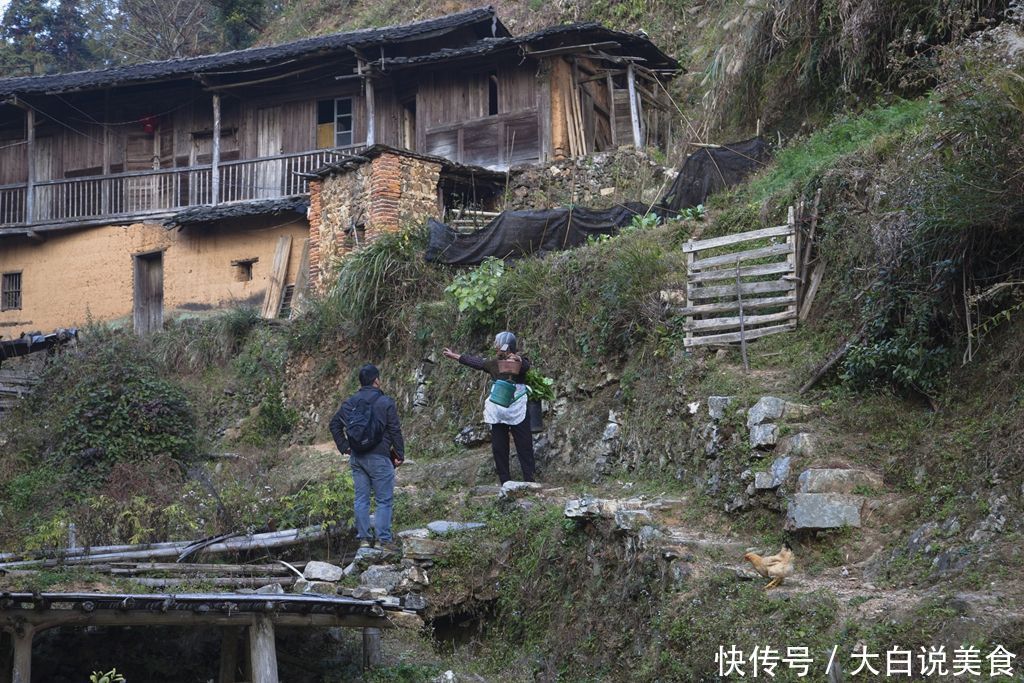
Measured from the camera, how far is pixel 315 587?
10875 millimetres

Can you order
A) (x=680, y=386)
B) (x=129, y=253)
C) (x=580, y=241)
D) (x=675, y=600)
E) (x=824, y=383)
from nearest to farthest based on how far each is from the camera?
(x=675, y=600) < (x=824, y=383) < (x=680, y=386) < (x=580, y=241) < (x=129, y=253)

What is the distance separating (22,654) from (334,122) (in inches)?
701

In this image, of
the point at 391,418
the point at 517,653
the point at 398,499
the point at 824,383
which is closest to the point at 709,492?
the point at 824,383

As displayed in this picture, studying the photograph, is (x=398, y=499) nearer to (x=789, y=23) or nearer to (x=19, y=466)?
(x=19, y=466)

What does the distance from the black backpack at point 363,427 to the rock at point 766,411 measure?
3.39m

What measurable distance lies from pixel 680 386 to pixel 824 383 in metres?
1.78

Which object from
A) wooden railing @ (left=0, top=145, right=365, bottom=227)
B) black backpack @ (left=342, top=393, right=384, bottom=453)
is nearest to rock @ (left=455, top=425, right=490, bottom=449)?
black backpack @ (left=342, top=393, right=384, bottom=453)

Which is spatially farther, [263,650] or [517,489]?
[517,489]

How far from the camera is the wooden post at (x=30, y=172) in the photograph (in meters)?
26.2

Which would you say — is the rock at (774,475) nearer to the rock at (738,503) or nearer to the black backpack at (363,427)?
the rock at (738,503)

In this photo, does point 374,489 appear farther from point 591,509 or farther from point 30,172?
point 30,172

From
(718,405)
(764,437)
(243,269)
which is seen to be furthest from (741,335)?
(243,269)

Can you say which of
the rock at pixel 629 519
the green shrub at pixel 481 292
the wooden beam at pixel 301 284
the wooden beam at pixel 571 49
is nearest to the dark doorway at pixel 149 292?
the wooden beam at pixel 301 284

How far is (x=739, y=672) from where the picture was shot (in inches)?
313
